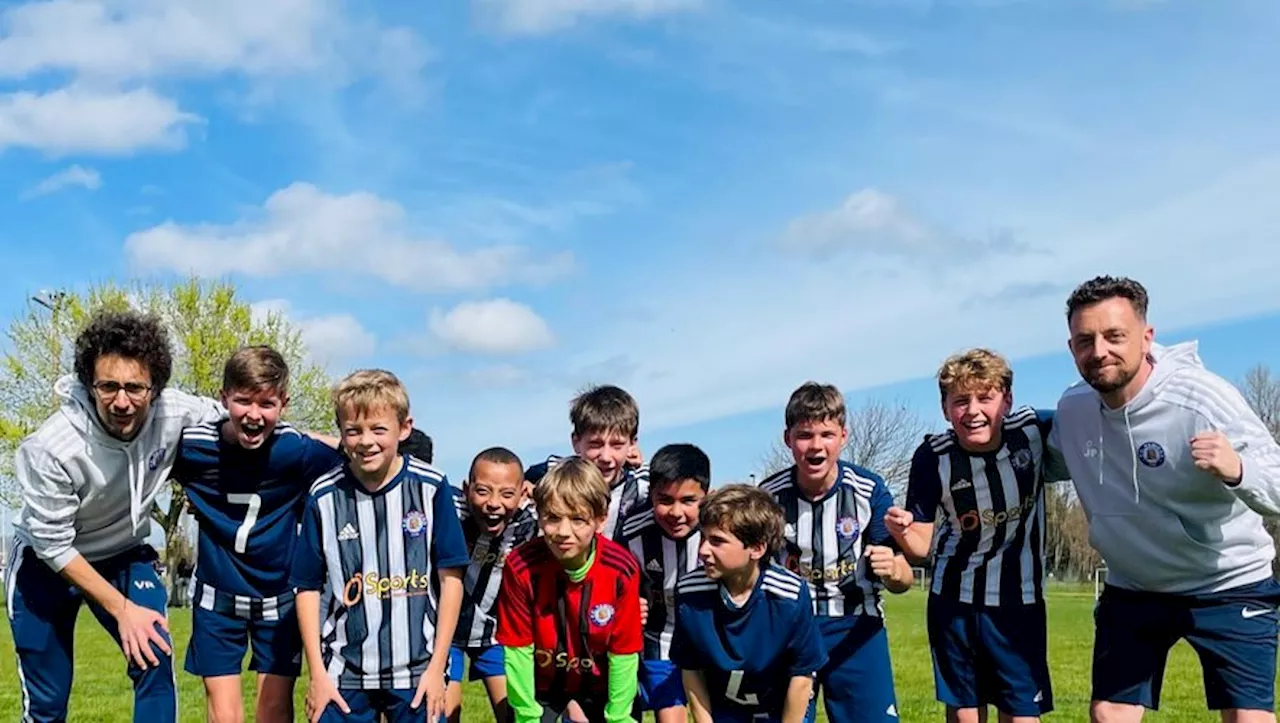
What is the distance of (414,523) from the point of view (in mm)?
5184

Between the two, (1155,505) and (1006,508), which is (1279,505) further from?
(1006,508)

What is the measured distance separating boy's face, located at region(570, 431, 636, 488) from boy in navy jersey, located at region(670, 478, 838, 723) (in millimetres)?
723

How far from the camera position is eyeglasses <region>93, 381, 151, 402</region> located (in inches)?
202

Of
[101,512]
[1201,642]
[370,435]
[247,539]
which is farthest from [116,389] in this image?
[1201,642]

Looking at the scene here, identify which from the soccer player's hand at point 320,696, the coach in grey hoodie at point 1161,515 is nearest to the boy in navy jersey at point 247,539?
the soccer player's hand at point 320,696

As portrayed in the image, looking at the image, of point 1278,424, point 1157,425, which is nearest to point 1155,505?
point 1157,425

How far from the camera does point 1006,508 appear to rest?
5484 millimetres

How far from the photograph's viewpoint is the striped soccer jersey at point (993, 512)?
549 cm

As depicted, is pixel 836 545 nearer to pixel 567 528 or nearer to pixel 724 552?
pixel 724 552

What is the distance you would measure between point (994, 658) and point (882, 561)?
30.5 inches

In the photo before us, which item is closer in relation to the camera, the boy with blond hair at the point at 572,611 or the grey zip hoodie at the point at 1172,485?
the grey zip hoodie at the point at 1172,485

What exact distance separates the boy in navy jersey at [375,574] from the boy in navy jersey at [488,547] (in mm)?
442

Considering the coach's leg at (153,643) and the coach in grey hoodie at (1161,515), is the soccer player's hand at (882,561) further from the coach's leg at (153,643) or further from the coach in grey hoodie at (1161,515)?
the coach's leg at (153,643)

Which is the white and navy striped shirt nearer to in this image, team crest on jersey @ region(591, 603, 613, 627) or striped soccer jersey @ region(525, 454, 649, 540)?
striped soccer jersey @ region(525, 454, 649, 540)
